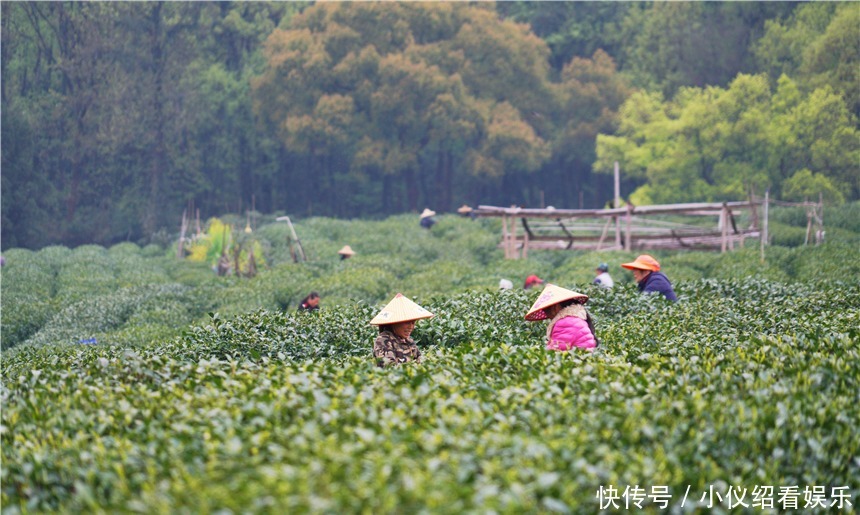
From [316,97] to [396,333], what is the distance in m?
47.5

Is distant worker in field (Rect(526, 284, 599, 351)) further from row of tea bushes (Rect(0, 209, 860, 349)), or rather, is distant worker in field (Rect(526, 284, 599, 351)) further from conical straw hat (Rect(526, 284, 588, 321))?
row of tea bushes (Rect(0, 209, 860, 349))

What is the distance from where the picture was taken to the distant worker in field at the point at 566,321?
920cm

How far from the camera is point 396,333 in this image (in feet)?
30.1

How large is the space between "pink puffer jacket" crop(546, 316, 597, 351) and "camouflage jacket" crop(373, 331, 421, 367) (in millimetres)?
1271

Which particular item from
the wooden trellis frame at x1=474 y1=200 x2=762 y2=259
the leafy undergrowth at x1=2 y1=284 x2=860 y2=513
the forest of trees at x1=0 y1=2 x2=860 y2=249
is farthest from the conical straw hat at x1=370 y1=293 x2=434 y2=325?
the forest of trees at x1=0 y1=2 x2=860 y2=249

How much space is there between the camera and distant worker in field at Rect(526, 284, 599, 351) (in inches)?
362

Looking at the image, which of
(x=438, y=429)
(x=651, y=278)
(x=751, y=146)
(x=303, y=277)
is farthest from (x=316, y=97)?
(x=438, y=429)

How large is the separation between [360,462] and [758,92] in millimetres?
41536

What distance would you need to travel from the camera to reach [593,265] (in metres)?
25.3

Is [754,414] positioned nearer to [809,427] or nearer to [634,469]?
[809,427]

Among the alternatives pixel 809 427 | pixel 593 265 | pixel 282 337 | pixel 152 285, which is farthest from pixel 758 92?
pixel 809 427

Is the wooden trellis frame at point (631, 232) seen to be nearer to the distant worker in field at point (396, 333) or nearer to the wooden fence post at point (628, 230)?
the wooden fence post at point (628, 230)

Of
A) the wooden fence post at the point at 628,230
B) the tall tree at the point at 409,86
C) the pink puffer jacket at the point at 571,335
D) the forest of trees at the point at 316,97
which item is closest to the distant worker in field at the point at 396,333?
the pink puffer jacket at the point at 571,335

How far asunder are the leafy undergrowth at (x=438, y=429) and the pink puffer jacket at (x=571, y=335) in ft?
0.86
